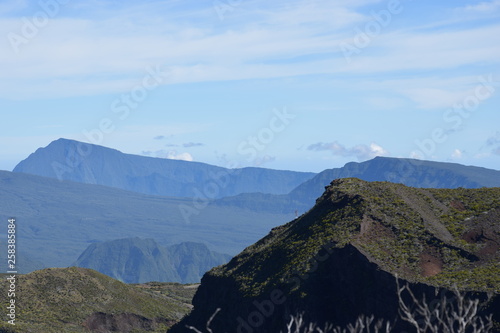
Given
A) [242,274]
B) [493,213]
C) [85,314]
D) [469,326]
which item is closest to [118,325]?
[85,314]

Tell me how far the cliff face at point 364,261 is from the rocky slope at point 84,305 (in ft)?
108

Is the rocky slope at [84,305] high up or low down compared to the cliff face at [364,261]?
down

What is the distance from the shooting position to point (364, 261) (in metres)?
67.0

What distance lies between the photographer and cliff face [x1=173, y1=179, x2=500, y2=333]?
63406mm

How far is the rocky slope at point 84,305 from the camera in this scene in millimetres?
110938

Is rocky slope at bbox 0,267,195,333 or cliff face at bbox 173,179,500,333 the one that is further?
rocky slope at bbox 0,267,195,333

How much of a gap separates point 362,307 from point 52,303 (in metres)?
65.6

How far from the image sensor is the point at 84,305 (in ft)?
389

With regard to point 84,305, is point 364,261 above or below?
above

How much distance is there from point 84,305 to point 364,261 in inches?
2548

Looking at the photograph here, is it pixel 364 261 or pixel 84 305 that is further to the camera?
pixel 84 305

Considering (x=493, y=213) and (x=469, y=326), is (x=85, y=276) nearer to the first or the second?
(x=493, y=213)

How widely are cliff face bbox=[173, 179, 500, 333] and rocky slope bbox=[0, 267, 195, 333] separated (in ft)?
108

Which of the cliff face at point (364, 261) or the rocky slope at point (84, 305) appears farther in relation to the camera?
the rocky slope at point (84, 305)
